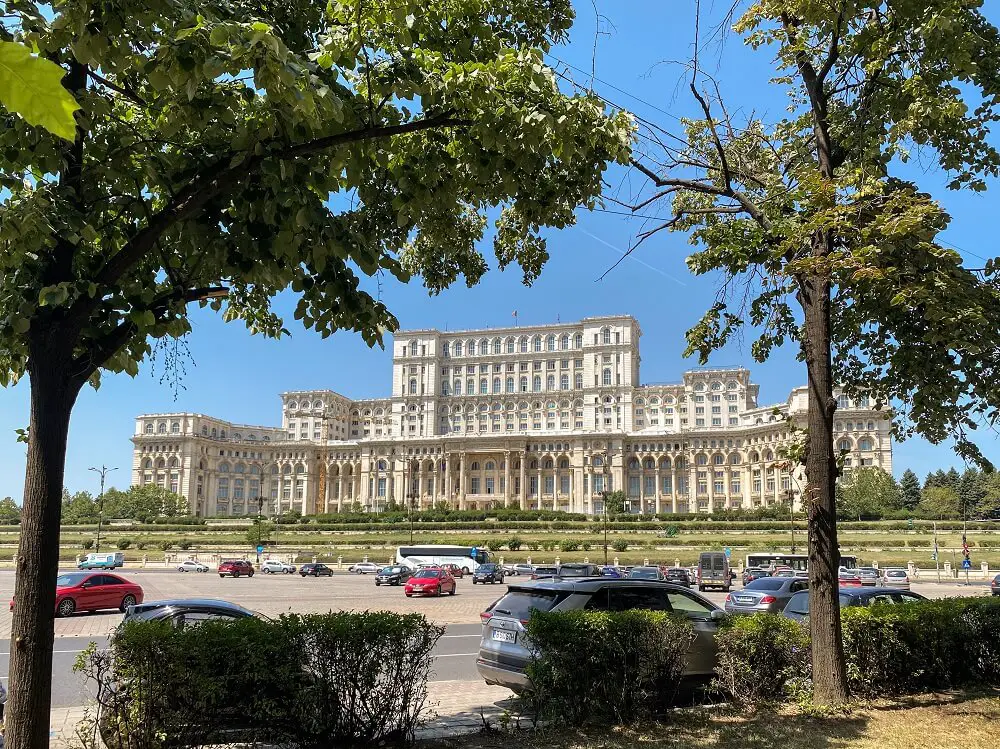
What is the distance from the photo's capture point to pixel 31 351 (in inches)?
192

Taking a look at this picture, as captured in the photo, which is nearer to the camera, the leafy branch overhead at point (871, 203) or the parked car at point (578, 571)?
the leafy branch overhead at point (871, 203)

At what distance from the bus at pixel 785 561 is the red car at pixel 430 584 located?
72.1 feet

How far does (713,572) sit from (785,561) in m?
9.77

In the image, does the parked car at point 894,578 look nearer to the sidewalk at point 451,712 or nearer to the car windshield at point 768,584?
the car windshield at point 768,584

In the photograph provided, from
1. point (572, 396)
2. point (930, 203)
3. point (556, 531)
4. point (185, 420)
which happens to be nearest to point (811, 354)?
point (930, 203)

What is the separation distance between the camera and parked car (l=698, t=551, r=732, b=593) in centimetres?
3928

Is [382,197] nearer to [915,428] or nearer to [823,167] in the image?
[823,167]

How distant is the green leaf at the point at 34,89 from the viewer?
4.50ft

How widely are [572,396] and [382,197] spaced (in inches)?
5367

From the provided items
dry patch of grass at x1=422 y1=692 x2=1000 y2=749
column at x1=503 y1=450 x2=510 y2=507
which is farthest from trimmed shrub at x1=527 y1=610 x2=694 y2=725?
column at x1=503 y1=450 x2=510 y2=507

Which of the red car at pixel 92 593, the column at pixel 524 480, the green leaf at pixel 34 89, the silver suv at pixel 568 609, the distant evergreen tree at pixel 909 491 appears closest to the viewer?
the green leaf at pixel 34 89

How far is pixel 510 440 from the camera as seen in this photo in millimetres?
131500

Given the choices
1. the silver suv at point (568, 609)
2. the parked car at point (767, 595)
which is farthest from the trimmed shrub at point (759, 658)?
the parked car at point (767, 595)

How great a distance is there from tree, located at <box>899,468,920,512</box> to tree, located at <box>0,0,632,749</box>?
103m
